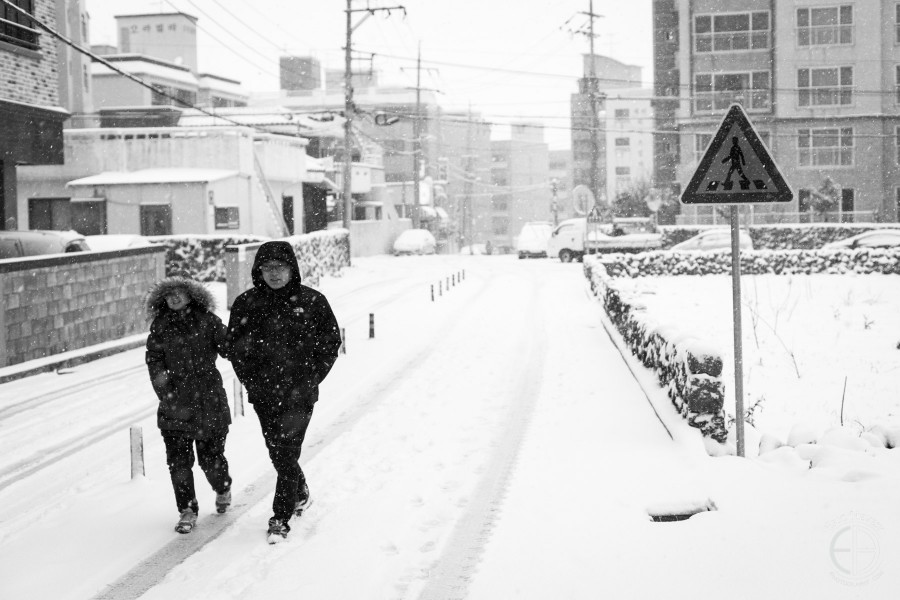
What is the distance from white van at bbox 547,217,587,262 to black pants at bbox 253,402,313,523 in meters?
34.5

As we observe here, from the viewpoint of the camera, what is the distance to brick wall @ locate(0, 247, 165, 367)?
13234 millimetres

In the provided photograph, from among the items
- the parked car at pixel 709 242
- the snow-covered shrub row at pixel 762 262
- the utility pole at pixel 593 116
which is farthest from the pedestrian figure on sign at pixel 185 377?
the utility pole at pixel 593 116

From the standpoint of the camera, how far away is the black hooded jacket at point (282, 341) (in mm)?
5750

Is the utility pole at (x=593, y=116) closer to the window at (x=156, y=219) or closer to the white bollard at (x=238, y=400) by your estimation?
the window at (x=156, y=219)

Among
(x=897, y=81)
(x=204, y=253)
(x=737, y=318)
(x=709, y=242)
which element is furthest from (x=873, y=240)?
(x=737, y=318)

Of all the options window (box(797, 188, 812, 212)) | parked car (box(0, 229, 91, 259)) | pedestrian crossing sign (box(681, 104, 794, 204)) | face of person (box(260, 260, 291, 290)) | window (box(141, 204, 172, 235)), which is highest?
window (box(797, 188, 812, 212))

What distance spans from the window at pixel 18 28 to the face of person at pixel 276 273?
1556cm

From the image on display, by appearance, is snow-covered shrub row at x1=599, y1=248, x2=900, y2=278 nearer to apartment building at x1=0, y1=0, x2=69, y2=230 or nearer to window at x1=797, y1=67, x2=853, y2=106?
apartment building at x1=0, y1=0, x2=69, y2=230

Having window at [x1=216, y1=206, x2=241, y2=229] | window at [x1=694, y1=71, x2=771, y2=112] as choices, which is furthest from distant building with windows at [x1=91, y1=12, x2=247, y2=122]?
window at [x1=694, y1=71, x2=771, y2=112]

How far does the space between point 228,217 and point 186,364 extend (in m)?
28.2

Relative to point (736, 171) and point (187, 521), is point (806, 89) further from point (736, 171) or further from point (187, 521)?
point (187, 521)

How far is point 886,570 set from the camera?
484 centimetres

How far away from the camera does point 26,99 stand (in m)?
19.5

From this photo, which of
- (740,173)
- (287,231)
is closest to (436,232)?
(287,231)
